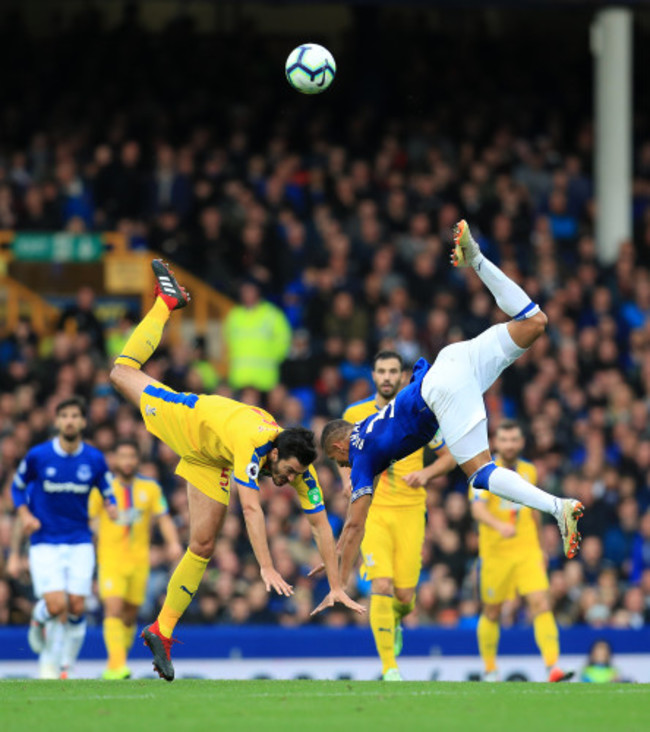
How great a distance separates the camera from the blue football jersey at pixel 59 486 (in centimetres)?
1498

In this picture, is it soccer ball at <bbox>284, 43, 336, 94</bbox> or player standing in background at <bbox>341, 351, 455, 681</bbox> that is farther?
soccer ball at <bbox>284, 43, 336, 94</bbox>

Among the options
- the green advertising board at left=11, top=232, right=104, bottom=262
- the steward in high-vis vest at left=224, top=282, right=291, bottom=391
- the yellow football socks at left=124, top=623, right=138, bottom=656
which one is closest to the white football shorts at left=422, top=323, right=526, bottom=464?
the yellow football socks at left=124, top=623, right=138, bottom=656

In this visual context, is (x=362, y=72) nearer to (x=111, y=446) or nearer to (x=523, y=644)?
(x=111, y=446)

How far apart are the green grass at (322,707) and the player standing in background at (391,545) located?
1735 mm

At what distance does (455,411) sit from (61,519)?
14.9 ft

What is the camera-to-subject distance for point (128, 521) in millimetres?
15969

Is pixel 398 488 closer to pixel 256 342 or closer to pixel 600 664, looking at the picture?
pixel 600 664

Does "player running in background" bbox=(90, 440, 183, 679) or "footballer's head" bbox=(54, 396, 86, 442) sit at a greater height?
"footballer's head" bbox=(54, 396, 86, 442)

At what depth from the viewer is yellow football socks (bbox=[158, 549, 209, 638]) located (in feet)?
39.5

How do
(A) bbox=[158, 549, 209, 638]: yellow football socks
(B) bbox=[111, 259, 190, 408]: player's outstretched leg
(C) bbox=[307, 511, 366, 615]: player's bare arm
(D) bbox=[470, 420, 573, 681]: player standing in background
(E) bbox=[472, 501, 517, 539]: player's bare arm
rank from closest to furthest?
1. (C) bbox=[307, 511, 366, 615]: player's bare arm
2. (A) bbox=[158, 549, 209, 638]: yellow football socks
3. (B) bbox=[111, 259, 190, 408]: player's outstretched leg
4. (E) bbox=[472, 501, 517, 539]: player's bare arm
5. (D) bbox=[470, 420, 573, 681]: player standing in background

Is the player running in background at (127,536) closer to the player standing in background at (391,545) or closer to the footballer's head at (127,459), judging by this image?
the footballer's head at (127,459)

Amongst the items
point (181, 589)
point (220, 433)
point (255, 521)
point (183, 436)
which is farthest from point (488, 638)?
point (255, 521)

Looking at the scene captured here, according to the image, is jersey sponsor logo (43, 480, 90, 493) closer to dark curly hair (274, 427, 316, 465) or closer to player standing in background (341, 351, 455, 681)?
player standing in background (341, 351, 455, 681)

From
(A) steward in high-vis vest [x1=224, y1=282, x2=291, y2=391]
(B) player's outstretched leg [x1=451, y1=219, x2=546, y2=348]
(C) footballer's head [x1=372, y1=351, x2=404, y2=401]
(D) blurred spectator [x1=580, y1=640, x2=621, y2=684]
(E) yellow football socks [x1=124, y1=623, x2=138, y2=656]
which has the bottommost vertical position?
(D) blurred spectator [x1=580, y1=640, x2=621, y2=684]
